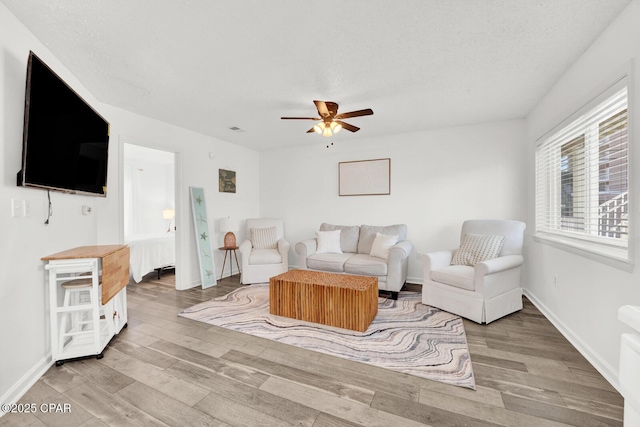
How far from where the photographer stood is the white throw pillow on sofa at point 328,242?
14.0 ft

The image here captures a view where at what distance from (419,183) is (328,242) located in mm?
1717

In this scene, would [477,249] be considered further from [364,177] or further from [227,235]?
[227,235]

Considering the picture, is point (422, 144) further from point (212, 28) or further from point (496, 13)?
point (212, 28)

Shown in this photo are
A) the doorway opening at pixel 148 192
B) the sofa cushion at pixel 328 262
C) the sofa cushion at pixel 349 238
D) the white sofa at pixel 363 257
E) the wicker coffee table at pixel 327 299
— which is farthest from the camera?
the doorway opening at pixel 148 192

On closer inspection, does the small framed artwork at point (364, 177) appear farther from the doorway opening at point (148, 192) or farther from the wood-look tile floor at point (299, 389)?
the doorway opening at point (148, 192)

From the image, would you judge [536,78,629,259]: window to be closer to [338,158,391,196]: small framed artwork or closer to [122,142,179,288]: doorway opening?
[338,158,391,196]: small framed artwork

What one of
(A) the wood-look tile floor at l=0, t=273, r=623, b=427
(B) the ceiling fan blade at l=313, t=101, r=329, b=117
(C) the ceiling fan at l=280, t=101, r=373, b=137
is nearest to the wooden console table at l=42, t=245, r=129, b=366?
(A) the wood-look tile floor at l=0, t=273, r=623, b=427

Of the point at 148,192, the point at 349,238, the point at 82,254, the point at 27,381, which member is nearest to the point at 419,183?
the point at 349,238

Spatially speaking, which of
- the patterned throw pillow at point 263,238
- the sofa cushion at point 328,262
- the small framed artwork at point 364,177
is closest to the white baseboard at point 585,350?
the sofa cushion at point 328,262

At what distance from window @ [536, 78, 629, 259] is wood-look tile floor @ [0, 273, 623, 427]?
0.94m

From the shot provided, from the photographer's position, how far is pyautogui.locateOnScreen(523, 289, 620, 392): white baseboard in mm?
1781

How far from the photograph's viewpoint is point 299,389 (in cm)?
177

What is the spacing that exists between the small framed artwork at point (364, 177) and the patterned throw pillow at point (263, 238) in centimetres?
141

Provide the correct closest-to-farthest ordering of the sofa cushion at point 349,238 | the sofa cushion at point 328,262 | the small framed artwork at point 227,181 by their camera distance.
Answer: the sofa cushion at point 328,262 < the sofa cushion at point 349,238 < the small framed artwork at point 227,181
